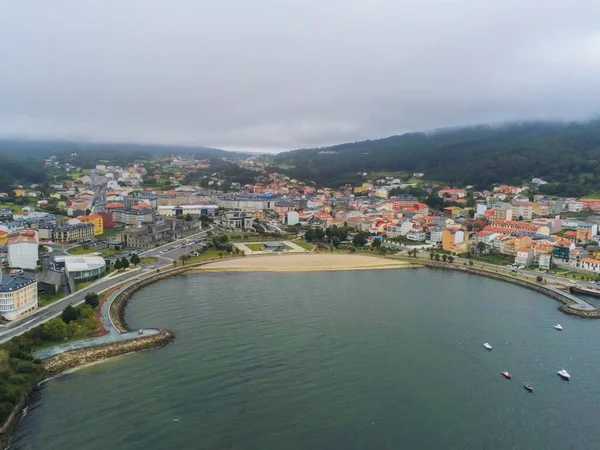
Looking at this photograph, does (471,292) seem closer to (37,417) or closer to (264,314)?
(264,314)

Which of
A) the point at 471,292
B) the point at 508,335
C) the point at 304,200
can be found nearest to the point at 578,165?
the point at 304,200

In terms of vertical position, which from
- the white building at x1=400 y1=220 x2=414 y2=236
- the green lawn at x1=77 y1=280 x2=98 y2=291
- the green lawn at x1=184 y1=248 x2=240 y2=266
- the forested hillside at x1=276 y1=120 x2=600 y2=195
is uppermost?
the forested hillside at x1=276 y1=120 x2=600 y2=195

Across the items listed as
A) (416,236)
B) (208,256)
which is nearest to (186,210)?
(208,256)

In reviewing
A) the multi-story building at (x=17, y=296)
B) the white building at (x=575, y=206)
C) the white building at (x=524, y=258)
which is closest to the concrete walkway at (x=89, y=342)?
the multi-story building at (x=17, y=296)

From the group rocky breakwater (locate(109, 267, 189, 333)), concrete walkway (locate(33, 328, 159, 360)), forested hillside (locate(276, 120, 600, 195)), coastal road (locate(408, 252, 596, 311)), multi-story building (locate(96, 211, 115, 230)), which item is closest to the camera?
concrete walkway (locate(33, 328, 159, 360))

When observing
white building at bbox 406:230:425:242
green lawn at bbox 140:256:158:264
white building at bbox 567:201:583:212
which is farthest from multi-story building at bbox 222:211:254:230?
white building at bbox 567:201:583:212

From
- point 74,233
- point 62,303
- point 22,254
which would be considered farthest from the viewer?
point 74,233

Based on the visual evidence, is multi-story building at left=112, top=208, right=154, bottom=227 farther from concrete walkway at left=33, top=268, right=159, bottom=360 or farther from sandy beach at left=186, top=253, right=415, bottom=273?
concrete walkway at left=33, top=268, right=159, bottom=360

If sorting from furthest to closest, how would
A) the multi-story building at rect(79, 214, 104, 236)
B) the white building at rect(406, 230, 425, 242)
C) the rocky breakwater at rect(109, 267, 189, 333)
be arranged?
the multi-story building at rect(79, 214, 104, 236), the white building at rect(406, 230, 425, 242), the rocky breakwater at rect(109, 267, 189, 333)

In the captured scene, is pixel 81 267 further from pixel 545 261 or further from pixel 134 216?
pixel 545 261
